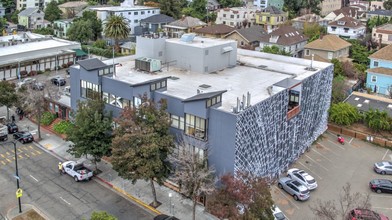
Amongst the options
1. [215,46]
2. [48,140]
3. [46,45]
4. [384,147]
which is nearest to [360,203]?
[384,147]

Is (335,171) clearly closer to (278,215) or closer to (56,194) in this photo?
(278,215)

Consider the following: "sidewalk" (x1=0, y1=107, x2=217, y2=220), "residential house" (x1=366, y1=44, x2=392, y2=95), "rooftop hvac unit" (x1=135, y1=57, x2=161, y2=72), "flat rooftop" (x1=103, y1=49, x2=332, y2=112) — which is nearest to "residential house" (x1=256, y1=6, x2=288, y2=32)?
"residential house" (x1=366, y1=44, x2=392, y2=95)

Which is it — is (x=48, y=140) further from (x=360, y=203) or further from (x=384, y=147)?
(x=384, y=147)

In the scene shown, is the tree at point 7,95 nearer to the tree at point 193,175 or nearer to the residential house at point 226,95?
the residential house at point 226,95

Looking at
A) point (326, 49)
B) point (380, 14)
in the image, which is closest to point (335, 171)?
point (326, 49)

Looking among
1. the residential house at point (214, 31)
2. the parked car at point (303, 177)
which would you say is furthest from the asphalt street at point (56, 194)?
the residential house at point (214, 31)

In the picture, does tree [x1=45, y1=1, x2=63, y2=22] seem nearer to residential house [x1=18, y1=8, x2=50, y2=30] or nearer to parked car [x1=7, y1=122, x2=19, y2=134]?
residential house [x1=18, y1=8, x2=50, y2=30]
